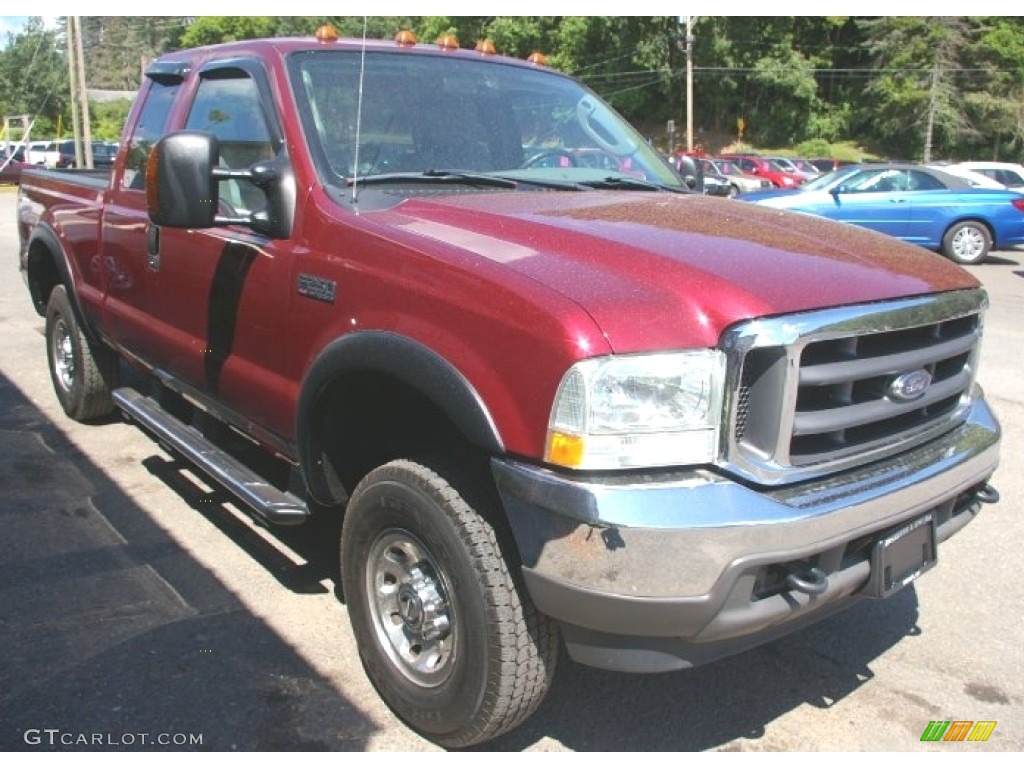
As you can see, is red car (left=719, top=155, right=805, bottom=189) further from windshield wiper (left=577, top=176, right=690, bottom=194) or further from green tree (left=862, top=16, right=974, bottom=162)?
windshield wiper (left=577, top=176, right=690, bottom=194)

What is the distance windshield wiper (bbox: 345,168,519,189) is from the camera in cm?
329

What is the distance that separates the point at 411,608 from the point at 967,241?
15.2 m

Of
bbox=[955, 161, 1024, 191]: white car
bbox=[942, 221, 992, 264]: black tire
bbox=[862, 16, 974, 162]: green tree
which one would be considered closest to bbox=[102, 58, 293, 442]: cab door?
bbox=[942, 221, 992, 264]: black tire

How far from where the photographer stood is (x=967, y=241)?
15.6 metres

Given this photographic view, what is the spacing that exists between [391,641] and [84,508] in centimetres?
238

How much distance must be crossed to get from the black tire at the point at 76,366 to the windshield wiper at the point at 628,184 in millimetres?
3299

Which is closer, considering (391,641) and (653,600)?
(653,600)

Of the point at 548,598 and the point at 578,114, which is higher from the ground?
the point at 578,114

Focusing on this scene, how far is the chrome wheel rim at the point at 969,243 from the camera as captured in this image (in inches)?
614

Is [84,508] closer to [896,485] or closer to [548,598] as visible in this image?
[548,598]

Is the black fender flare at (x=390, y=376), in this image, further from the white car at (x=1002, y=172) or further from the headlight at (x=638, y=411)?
the white car at (x=1002, y=172)

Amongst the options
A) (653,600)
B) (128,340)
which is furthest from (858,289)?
(128,340)

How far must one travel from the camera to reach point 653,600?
2.26 meters

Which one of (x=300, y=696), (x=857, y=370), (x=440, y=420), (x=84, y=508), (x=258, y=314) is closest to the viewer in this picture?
(x=857, y=370)
